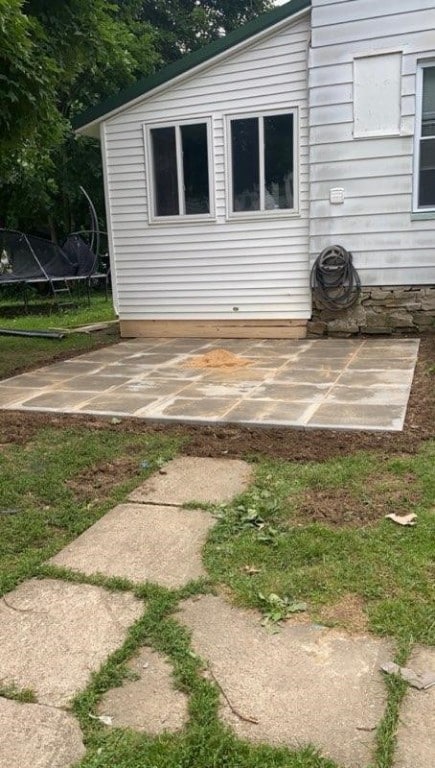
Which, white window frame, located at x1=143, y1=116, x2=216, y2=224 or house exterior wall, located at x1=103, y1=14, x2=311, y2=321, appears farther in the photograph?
white window frame, located at x1=143, y1=116, x2=216, y2=224

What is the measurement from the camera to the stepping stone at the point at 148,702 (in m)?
1.58

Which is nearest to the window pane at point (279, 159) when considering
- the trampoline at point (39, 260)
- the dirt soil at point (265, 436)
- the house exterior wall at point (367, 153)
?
the house exterior wall at point (367, 153)

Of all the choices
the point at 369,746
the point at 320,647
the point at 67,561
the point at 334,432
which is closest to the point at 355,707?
the point at 369,746

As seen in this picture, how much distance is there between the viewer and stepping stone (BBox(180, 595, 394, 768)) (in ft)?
4.99

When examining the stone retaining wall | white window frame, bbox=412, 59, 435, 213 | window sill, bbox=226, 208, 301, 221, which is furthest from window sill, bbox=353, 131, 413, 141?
the stone retaining wall

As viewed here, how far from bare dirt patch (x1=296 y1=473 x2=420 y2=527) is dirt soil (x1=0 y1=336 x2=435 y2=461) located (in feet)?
1.42

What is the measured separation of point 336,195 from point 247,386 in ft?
10.3

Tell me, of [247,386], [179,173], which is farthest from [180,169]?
[247,386]

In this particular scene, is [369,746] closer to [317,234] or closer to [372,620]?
[372,620]

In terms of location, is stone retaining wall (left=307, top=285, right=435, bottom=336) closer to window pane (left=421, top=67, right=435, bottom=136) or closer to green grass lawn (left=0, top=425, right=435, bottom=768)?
window pane (left=421, top=67, right=435, bottom=136)

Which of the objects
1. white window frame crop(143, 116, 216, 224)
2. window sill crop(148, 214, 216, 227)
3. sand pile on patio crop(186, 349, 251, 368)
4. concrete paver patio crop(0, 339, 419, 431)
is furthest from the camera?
window sill crop(148, 214, 216, 227)

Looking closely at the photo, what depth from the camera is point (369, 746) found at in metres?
1.48

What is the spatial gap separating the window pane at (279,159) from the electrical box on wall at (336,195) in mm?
481

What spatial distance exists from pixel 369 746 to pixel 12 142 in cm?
589
